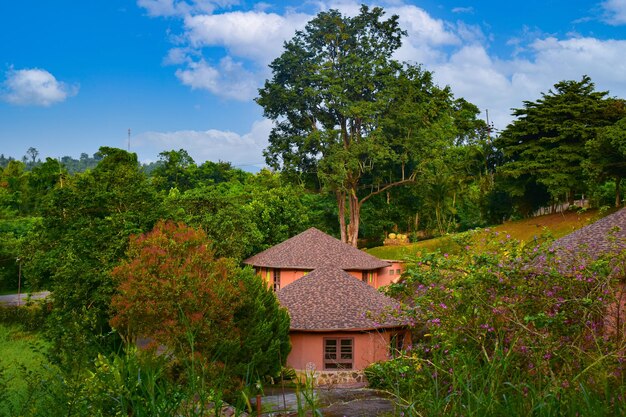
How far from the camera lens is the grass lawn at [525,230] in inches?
1783

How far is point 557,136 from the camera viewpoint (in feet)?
159

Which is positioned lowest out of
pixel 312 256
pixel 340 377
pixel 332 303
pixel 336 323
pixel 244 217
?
pixel 340 377

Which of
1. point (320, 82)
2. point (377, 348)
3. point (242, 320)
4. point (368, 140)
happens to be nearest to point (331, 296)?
point (377, 348)

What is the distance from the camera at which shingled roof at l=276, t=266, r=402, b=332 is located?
87.4 feet

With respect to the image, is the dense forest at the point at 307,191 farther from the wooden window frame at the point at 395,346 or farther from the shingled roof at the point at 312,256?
the wooden window frame at the point at 395,346

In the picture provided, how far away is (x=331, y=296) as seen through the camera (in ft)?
94.4

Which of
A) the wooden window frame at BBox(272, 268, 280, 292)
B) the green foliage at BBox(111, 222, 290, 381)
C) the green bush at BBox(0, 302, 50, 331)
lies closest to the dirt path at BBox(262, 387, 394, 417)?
the green foliage at BBox(111, 222, 290, 381)

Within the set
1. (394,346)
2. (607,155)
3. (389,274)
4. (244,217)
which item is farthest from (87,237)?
(607,155)

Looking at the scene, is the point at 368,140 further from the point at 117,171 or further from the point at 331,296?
the point at 117,171

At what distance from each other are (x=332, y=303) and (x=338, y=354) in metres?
2.41

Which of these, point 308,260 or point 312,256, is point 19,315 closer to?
point 308,260

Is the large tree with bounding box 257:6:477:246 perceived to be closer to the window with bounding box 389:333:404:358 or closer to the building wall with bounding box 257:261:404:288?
the building wall with bounding box 257:261:404:288

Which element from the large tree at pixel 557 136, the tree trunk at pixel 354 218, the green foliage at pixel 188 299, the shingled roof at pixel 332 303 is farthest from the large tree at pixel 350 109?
the green foliage at pixel 188 299

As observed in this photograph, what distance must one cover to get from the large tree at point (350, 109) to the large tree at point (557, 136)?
6.68 m
